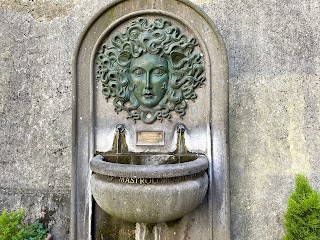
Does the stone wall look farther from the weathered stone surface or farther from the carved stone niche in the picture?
the carved stone niche

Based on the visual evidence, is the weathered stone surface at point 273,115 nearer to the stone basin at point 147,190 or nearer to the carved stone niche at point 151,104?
the carved stone niche at point 151,104

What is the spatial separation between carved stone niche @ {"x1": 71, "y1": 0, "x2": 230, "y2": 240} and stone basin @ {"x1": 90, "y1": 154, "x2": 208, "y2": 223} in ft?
1.01

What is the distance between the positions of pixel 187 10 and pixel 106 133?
111 cm

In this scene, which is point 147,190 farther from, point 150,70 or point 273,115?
point 273,115

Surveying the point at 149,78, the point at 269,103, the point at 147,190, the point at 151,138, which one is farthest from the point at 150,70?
the point at 269,103

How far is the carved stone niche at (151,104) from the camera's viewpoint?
2.11m

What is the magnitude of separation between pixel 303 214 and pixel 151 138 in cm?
116

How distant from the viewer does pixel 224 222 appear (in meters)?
2.12

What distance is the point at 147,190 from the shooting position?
66.1 inches

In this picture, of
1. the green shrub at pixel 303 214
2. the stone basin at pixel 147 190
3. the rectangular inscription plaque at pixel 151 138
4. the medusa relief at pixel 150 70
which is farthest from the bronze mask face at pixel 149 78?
the green shrub at pixel 303 214

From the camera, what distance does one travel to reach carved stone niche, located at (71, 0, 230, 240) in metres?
2.11

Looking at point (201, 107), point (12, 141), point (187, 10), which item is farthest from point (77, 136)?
point (187, 10)

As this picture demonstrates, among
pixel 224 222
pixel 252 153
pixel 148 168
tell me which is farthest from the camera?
pixel 252 153

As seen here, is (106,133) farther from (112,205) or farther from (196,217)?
(196,217)
